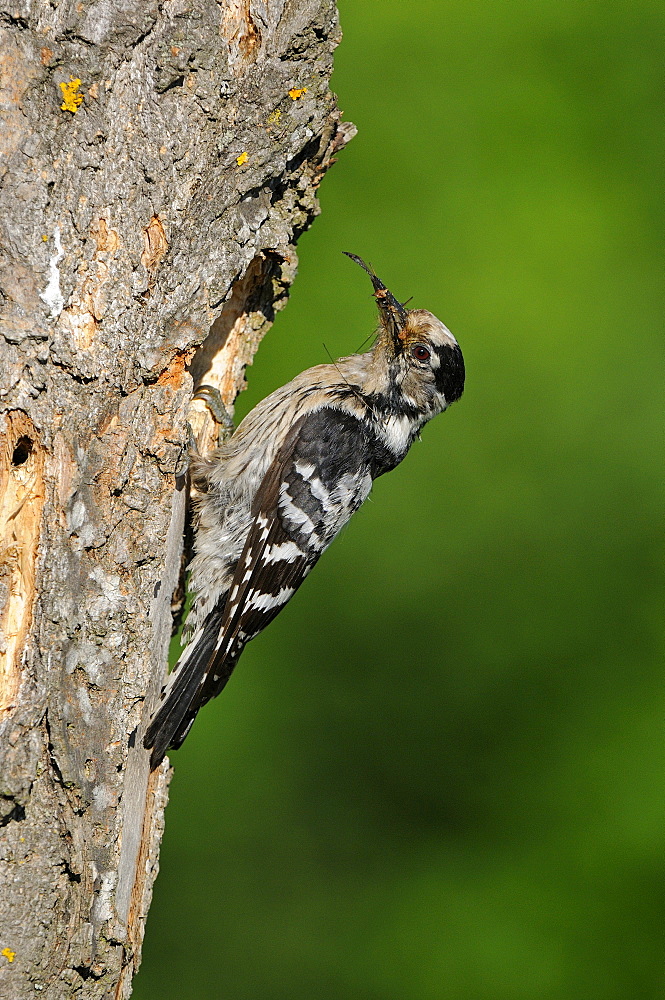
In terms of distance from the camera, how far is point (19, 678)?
6.39 ft

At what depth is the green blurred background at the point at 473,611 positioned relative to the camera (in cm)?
464

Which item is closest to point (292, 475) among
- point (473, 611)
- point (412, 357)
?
point (412, 357)

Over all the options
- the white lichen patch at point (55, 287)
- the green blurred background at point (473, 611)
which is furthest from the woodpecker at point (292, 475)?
the green blurred background at point (473, 611)

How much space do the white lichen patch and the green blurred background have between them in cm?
252

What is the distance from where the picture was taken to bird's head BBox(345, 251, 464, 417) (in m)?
3.34

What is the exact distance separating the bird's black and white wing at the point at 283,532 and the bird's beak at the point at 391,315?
349 mm

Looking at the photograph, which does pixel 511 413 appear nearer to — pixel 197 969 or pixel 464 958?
pixel 464 958

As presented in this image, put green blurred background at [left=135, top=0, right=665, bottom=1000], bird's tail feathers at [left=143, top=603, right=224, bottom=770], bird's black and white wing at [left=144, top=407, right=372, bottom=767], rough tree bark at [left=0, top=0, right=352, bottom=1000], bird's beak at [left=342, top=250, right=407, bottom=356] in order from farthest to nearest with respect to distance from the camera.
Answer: green blurred background at [left=135, top=0, right=665, bottom=1000], bird's beak at [left=342, top=250, right=407, bottom=356], bird's black and white wing at [left=144, top=407, right=372, bottom=767], bird's tail feathers at [left=143, top=603, right=224, bottom=770], rough tree bark at [left=0, top=0, right=352, bottom=1000]

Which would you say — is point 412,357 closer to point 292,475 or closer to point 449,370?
point 449,370

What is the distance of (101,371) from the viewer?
6.86 feet

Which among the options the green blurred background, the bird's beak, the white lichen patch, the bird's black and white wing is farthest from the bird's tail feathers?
the green blurred background

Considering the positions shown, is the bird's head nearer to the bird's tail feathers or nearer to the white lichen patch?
the bird's tail feathers

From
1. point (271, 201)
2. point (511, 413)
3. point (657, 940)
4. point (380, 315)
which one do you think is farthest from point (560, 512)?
point (271, 201)

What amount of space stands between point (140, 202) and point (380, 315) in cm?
143
